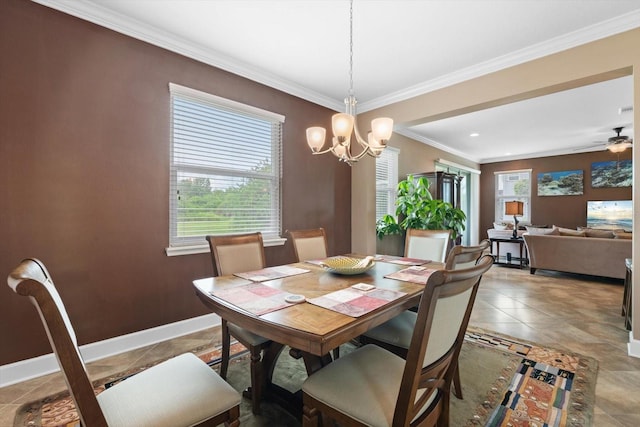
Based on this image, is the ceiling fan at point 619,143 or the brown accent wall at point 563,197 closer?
the ceiling fan at point 619,143

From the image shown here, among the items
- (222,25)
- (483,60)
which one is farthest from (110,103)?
(483,60)

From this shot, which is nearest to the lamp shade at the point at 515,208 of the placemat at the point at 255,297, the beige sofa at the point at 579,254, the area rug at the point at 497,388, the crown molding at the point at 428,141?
the beige sofa at the point at 579,254

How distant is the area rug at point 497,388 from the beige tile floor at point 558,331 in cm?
10

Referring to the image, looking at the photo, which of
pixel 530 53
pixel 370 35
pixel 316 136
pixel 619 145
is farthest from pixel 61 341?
pixel 619 145

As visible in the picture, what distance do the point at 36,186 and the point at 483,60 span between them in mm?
4021

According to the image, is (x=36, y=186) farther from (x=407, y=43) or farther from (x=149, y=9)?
(x=407, y=43)

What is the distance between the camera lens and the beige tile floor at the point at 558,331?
182cm

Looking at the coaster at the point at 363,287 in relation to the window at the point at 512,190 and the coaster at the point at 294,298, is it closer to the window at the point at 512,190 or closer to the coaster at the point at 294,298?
the coaster at the point at 294,298

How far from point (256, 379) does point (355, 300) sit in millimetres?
788

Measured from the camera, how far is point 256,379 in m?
1.66

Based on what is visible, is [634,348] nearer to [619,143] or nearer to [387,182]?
[387,182]

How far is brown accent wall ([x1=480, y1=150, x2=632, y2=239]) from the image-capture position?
22.7ft

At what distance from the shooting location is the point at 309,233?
9.29 feet

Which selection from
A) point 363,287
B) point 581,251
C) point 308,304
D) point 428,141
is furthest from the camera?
point 428,141
